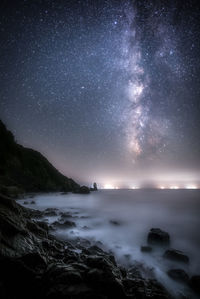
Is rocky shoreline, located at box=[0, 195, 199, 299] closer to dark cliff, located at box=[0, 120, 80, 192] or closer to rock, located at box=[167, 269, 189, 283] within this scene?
rock, located at box=[167, 269, 189, 283]

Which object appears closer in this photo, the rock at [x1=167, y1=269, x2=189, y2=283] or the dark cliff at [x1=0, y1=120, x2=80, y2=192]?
the rock at [x1=167, y1=269, x2=189, y2=283]

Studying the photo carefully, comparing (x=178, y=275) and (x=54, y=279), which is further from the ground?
(x=54, y=279)

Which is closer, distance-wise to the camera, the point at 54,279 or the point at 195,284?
the point at 54,279

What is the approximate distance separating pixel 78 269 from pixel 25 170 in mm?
51171

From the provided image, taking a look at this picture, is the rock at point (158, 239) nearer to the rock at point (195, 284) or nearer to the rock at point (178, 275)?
the rock at point (178, 275)

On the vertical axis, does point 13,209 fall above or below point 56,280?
above

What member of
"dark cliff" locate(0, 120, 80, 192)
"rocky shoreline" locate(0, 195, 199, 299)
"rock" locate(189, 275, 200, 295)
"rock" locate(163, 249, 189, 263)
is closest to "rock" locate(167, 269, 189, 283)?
"rock" locate(189, 275, 200, 295)

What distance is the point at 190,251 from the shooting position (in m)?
7.36

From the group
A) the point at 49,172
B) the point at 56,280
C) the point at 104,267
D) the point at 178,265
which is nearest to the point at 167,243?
the point at 178,265

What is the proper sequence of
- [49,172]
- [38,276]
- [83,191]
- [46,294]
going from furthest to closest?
[49,172], [83,191], [38,276], [46,294]

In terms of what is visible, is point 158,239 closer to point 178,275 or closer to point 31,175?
point 178,275

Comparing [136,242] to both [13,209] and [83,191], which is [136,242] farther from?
[83,191]

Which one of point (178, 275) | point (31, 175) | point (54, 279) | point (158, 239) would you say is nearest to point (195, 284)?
point (178, 275)

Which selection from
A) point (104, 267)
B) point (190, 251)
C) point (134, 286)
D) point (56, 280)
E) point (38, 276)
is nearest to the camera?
point (56, 280)
